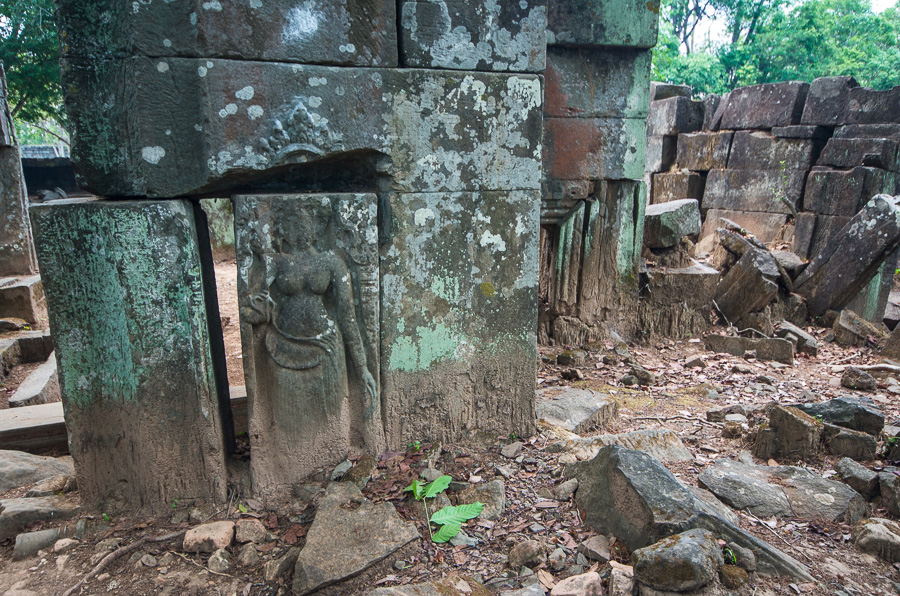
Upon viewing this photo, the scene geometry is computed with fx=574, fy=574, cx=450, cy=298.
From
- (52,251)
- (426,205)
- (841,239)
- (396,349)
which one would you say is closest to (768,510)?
(396,349)

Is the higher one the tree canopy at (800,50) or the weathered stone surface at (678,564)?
the tree canopy at (800,50)

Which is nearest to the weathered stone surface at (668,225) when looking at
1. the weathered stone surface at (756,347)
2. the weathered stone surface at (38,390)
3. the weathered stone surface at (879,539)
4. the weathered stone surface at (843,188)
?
the weathered stone surface at (756,347)

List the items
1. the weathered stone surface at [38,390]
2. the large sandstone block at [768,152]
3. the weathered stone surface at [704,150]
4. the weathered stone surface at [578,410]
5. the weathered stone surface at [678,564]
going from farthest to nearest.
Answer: the weathered stone surface at [704,150] < the large sandstone block at [768,152] < the weathered stone surface at [38,390] < the weathered stone surface at [578,410] < the weathered stone surface at [678,564]

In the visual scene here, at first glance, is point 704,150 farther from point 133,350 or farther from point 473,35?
A: point 133,350

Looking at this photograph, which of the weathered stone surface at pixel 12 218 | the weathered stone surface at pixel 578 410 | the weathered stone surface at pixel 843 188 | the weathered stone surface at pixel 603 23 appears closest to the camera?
the weathered stone surface at pixel 578 410

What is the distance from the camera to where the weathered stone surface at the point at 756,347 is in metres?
5.48

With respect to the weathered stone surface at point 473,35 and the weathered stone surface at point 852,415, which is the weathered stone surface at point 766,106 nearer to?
the weathered stone surface at point 852,415

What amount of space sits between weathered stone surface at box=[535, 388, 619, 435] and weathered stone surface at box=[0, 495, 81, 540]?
101 inches

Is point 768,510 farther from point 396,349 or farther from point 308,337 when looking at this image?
point 308,337

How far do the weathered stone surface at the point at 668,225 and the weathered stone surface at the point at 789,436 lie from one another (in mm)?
3222

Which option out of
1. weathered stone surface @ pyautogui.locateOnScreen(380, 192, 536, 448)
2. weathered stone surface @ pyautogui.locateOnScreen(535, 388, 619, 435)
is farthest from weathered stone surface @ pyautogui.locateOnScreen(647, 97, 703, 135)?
weathered stone surface @ pyautogui.locateOnScreen(380, 192, 536, 448)

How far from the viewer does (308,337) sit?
9.01ft

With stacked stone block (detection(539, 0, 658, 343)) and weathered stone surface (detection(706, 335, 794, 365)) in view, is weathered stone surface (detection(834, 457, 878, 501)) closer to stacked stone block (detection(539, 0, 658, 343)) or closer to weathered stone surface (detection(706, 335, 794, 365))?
weathered stone surface (detection(706, 335, 794, 365))

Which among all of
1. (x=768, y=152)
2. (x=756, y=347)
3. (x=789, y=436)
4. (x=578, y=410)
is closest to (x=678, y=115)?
(x=768, y=152)
